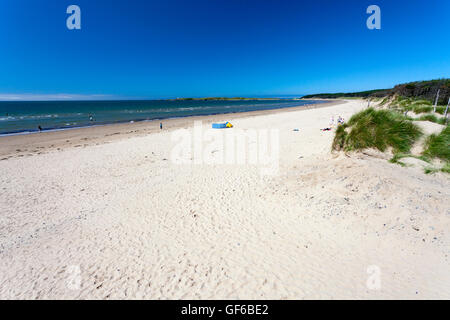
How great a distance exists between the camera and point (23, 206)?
597 centimetres

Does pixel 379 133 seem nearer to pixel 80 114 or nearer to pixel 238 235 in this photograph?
pixel 238 235

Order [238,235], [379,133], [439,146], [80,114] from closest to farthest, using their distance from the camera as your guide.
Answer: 1. [238,235]
2. [439,146]
3. [379,133]
4. [80,114]

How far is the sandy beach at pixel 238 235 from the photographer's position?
3.25 meters

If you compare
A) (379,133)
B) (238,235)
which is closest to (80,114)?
(238,235)

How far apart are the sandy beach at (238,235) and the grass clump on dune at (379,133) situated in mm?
603

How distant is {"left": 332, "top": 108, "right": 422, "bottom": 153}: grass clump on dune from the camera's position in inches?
281

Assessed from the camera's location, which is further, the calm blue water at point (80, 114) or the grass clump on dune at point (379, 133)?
the calm blue water at point (80, 114)

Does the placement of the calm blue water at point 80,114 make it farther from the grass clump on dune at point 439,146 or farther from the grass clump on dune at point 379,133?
the grass clump on dune at point 439,146

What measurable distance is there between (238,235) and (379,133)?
6.83 m

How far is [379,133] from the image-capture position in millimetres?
7246

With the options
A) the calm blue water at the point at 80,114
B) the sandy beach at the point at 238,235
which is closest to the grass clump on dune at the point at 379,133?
the sandy beach at the point at 238,235

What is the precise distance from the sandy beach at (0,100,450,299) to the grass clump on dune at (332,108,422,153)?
1.98 ft
